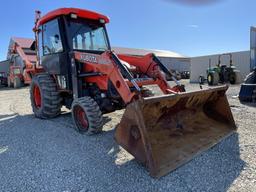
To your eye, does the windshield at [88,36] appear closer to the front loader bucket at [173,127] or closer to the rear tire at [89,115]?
the rear tire at [89,115]

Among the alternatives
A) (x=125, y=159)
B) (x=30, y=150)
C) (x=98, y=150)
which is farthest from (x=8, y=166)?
(x=125, y=159)

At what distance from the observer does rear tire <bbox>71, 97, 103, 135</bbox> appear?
4.18 metres

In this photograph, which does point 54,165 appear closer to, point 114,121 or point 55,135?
point 55,135

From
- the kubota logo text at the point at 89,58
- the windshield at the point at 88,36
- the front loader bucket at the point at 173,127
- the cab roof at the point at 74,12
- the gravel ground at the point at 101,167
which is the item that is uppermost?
the cab roof at the point at 74,12

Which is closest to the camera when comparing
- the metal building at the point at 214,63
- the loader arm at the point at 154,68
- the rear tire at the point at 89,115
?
the rear tire at the point at 89,115

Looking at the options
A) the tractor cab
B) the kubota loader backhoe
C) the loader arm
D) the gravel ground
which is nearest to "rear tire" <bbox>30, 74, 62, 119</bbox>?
the kubota loader backhoe

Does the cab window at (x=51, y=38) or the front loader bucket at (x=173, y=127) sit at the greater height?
→ the cab window at (x=51, y=38)

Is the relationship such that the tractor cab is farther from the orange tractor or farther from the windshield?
the orange tractor

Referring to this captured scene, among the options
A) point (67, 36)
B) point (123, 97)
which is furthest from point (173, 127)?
point (67, 36)

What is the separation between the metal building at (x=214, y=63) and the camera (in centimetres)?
1991

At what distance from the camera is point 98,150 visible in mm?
3680

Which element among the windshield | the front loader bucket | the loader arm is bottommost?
the front loader bucket

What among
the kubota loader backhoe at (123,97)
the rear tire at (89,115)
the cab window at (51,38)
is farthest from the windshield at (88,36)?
the rear tire at (89,115)

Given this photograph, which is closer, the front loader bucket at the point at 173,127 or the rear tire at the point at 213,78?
the front loader bucket at the point at 173,127
